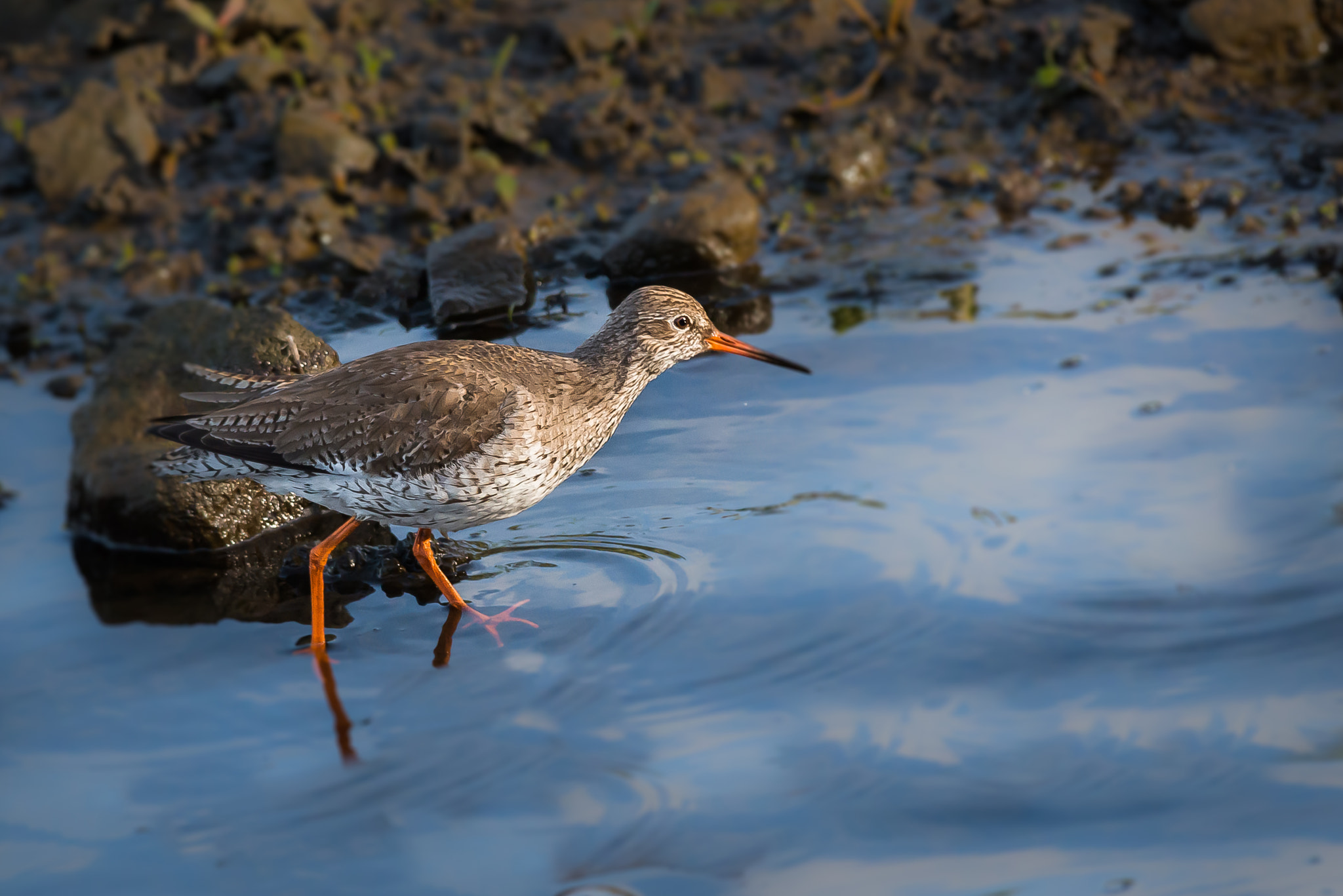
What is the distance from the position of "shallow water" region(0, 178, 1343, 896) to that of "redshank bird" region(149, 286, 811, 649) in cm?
64

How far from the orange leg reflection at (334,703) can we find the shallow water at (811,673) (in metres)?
0.04

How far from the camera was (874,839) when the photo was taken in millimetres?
4848

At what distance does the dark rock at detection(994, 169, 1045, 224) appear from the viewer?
384 inches

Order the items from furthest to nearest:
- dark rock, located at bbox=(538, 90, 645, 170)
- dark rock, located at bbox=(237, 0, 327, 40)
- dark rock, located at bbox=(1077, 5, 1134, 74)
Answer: dark rock, located at bbox=(1077, 5, 1134, 74) < dark rock, located at bbox=(237, 0, 327, 40) < dark rock, located at bbox=(538, 90, 645, 170)

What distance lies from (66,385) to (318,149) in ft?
8.79

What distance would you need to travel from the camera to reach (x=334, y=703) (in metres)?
5.69

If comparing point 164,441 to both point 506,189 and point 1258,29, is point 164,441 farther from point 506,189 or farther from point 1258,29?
point 1258,29

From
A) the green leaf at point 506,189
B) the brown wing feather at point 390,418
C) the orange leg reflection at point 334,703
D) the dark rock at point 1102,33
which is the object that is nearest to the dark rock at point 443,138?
the green leaf at point 506,189

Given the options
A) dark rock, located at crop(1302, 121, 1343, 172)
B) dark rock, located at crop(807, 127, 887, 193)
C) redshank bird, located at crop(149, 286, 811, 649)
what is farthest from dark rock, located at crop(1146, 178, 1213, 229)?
redshank bird, located at crop(149, 286, 811, 649)

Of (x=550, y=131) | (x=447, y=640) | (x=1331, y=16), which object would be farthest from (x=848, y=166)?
(x=447, y=640)

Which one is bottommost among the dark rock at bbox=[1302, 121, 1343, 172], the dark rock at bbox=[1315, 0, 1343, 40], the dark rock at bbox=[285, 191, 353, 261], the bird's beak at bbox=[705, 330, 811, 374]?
the bird's beak at bbox=[705, 330, 811, 374]

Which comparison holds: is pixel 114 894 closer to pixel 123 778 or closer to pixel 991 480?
pixel 123 778

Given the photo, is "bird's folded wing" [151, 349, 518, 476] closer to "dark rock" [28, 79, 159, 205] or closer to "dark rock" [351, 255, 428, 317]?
"dark rock" [351, 255, 428, 317]

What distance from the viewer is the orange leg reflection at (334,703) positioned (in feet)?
17.7
